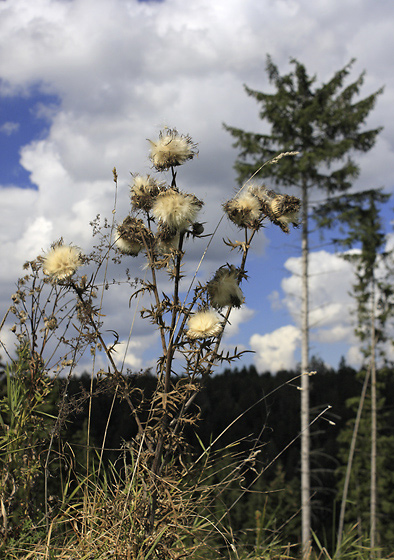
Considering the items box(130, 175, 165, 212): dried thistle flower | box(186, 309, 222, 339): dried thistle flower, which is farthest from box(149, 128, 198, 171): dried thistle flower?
box(186, 309, 222, 339): dried thistle flower

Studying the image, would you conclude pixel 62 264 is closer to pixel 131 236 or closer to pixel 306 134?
pixel 131 236

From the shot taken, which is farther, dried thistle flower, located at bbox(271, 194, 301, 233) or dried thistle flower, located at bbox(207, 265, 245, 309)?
dried thistle flower, located at bbox(271, 194, 301, 233)

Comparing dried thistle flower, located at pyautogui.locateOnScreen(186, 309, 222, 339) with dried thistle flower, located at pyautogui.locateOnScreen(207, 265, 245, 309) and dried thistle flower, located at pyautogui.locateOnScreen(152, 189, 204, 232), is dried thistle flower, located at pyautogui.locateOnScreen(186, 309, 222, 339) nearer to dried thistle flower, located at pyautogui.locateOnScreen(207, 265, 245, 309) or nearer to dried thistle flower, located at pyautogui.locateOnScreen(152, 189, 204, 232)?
dried thistle flower, located at pyautogui.locateOnScreen(207, 265, 245, 309)

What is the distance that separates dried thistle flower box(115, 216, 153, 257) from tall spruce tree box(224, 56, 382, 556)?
16537 mm

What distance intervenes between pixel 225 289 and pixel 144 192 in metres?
0.50

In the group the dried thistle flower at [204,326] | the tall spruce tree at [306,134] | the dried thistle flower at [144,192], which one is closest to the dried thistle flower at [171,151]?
the dried thistle flower at [144,192]

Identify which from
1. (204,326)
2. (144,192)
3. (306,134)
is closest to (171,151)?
(144,192)

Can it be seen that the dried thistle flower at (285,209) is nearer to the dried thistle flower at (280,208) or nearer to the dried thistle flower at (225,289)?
the dried thistle flower at (280,208)

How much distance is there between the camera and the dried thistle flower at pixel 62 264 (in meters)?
2.17

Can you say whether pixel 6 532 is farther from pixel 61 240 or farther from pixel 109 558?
pixel 61 240

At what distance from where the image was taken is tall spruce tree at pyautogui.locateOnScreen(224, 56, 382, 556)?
61.7 feet

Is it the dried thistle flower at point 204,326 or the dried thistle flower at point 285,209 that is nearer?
the dried thistle flower at point 204,326

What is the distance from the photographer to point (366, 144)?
→ 19.9m

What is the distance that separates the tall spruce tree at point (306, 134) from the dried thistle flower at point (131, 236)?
16.5 metres
